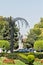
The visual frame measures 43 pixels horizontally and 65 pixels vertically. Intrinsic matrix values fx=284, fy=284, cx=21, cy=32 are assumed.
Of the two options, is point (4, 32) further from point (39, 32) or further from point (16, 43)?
point (39, 32)

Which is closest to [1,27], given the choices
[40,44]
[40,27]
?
[40,27]

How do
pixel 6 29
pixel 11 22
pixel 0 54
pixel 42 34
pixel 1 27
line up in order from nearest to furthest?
1. pixel 0 54
2. pixel 11 22
3. pixel 6 29
4. pixel 1 27
5. pixel 42 34

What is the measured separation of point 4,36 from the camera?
54406 mm

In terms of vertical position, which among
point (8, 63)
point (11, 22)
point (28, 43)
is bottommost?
point (28, 43)

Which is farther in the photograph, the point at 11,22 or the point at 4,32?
the point at 4,32

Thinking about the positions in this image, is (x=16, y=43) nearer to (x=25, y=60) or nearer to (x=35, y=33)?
(x=35, y=33)

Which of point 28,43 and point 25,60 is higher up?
point 25,60

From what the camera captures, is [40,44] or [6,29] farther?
[6,29]

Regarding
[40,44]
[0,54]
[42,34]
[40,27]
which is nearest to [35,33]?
[42,34]

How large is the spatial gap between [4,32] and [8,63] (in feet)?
104

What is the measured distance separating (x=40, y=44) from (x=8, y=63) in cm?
1644

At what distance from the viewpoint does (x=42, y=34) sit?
63.1 meters

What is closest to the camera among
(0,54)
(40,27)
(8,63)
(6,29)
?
(8,63)

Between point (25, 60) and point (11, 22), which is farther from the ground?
point (11, 22)
